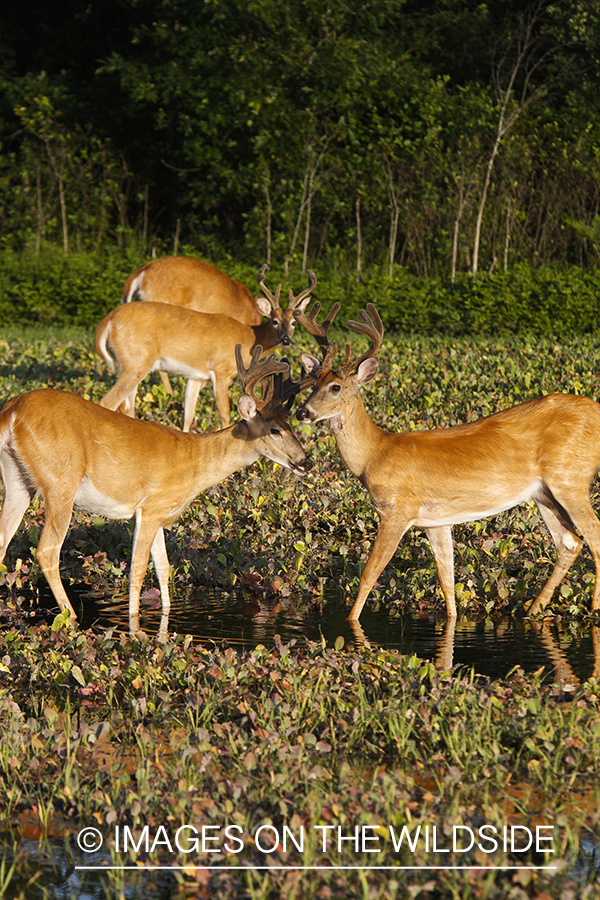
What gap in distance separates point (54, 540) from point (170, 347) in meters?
5.48

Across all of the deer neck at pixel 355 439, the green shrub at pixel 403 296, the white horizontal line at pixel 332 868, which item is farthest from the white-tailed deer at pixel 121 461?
the green shrub at pixel 403 296

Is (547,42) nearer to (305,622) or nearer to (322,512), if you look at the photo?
(322,512)

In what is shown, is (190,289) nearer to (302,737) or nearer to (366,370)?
(366,370)

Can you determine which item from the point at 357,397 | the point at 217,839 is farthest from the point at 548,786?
the point at 357,397

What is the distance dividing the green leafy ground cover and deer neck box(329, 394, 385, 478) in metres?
0.86

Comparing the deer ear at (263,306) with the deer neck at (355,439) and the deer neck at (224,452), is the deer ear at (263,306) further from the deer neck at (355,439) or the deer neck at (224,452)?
the deer neck at (355,439)

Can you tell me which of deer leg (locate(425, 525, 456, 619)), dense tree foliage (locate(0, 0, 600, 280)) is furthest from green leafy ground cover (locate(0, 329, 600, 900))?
dense tree foliage (locate(0, 0, 600, 280))

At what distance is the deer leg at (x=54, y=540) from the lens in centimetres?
718

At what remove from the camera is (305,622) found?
7.25 metres

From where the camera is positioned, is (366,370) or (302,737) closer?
(302,737)

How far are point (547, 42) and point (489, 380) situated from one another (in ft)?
60.0

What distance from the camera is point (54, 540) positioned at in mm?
7266

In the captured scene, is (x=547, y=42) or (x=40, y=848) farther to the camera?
(x=547, y=42)

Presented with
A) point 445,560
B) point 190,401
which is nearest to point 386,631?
point 445,560
